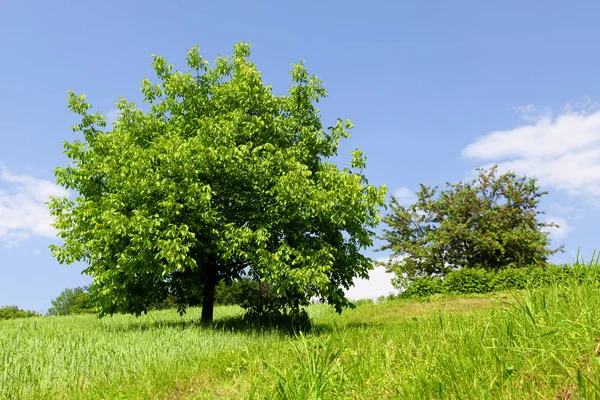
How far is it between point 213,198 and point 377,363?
10.9m

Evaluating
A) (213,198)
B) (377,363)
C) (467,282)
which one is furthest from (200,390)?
(467,282)

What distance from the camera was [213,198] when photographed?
15656mm

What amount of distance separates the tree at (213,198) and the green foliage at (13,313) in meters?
25.7

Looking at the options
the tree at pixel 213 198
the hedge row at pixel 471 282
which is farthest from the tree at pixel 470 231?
the tree at pixel 213 198

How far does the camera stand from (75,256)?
608 inches

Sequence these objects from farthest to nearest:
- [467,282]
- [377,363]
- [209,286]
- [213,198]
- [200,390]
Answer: [467,282], [209,286], [213,198], [200,390], [377,363]

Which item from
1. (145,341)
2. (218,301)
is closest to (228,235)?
(145,341)

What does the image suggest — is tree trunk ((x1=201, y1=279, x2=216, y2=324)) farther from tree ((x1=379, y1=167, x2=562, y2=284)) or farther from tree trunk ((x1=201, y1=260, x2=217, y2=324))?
tree ((x1=379, y1=167, x2=562, y2=284))

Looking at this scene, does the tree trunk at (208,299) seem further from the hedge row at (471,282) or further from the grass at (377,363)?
the hedge row at (471,282)

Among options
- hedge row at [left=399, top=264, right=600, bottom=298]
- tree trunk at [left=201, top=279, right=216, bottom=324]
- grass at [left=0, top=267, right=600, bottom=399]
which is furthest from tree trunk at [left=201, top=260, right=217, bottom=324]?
hedge row at [left=399, top=264, right=600, bottom=298]

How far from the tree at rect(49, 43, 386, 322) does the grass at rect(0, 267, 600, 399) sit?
292cm

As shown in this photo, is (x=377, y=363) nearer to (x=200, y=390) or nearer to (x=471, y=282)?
(x=200, y=390)

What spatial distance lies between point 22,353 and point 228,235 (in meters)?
6.14

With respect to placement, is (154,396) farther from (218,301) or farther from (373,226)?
(218,301)
